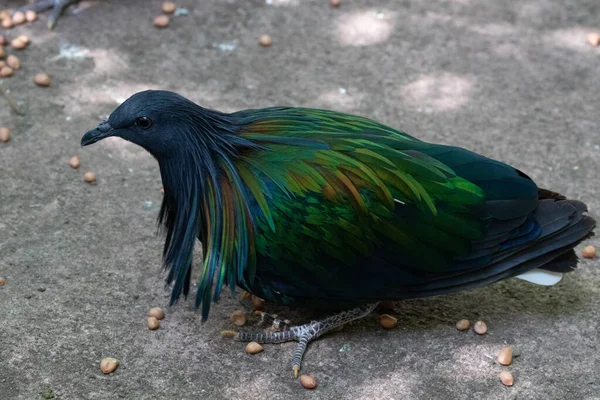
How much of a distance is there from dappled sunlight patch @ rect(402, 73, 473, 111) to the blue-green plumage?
1695 millimetres

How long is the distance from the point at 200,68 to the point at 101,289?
2172 millimetres

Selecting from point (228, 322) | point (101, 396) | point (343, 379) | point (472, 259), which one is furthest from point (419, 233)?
point (101, 396)

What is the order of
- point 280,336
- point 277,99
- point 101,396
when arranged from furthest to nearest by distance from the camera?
1. point 277,99
2. point 280,336
3. point 101,396

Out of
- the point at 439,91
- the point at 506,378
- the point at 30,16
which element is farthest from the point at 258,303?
the point at 30,16

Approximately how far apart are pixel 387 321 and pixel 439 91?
2.17 metres

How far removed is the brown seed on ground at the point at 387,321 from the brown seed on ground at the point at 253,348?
62 centimetres

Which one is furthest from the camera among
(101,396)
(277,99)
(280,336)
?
(277,99)

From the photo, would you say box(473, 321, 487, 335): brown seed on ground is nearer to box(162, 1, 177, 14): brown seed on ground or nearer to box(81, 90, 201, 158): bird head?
box(81, 90, 201, 158): bird head

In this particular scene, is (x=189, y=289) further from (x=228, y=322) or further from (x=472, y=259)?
(x=472, y=259)

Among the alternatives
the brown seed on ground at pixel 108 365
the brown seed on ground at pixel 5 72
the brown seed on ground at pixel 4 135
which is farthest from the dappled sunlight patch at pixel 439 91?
the brown seed on ground at pixel 108 365

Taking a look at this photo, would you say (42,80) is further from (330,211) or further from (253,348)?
(330,211)

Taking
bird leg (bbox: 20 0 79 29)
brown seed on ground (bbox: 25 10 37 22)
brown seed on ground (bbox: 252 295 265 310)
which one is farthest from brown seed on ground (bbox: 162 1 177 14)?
brown seed on ground (bbox: 252 295 265 310)

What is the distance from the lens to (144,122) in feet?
12.7

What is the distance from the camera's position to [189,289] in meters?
4.25
